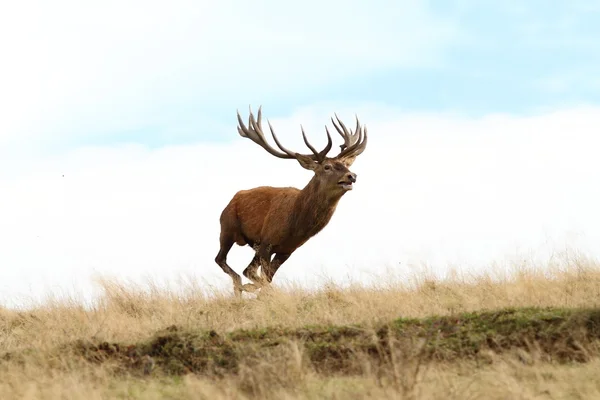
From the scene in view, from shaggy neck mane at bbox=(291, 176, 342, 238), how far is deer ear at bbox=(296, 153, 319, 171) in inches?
7.5

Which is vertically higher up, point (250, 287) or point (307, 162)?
point (307, 162)

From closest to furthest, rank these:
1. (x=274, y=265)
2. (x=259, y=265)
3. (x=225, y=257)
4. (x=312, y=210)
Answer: (x=312, y=210)
(x=274, y=265)
(x=259, y=265)
(x=225, y=257)

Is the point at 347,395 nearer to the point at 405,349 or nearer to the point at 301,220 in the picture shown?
the point at 405,349

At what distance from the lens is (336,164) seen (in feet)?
47.6

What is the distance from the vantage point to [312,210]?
14.6m

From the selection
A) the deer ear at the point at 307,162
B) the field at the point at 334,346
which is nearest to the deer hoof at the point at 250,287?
the field at the point at 334,346

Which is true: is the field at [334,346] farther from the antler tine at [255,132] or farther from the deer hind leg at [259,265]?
the antler tine at [255,132]

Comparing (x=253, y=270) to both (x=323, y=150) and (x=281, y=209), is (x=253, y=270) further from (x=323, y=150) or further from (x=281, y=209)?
(x=323, y=150)

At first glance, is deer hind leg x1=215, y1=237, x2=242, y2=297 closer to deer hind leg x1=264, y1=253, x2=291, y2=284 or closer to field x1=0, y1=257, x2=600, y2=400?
deer hind leg x1=264, y1=253, x2=291, y2=284

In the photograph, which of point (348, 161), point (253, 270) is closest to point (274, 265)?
point (253, 270)

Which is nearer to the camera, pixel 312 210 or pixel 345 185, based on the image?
pixel 345 185

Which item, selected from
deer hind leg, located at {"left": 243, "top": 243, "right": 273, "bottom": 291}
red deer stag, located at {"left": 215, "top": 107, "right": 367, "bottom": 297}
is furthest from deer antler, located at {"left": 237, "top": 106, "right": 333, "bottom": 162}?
deer hind leg, located at {"left": 243, "top": 243, "right": 273, "bottom": 291}

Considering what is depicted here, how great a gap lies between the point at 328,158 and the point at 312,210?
88cm

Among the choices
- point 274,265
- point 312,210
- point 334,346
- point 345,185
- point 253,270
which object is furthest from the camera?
point 253,270
